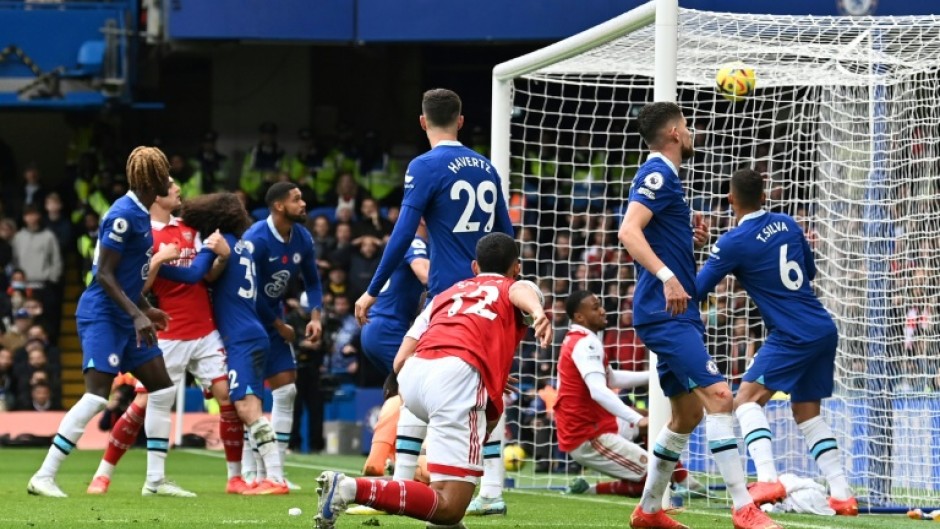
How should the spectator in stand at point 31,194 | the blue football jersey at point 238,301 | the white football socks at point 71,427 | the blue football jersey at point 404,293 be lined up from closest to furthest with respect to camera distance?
the white football socks at point 71,427
the blue football jersey at point 404,293
the blue football jersey at point 238,301
the spectator in stand at point 31,194

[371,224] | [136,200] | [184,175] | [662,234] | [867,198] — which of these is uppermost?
[184,175]

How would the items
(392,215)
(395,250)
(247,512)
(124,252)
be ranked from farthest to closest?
(392,215) → (124,252) → (247,512) → (395,250)

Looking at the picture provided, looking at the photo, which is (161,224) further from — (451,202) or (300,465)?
(300,465)

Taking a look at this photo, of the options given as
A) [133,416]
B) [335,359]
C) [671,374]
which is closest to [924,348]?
[671,374]

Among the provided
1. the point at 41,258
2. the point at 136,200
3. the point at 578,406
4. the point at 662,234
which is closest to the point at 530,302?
the point at 662,234

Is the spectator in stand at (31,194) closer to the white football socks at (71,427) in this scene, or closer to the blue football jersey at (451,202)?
the white football socks at (71,427)

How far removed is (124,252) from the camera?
10023 millimetres

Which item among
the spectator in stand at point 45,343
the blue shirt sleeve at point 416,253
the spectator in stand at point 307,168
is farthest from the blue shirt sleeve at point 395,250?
the spectator in stand at point 307,168

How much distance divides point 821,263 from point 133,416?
513cm

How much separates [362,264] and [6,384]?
4.43 meters

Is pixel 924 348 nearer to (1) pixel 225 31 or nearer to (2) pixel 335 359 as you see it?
(2) pixel 335 359

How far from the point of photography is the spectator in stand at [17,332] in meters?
19.8

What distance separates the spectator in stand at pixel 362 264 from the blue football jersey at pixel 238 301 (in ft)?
26.3

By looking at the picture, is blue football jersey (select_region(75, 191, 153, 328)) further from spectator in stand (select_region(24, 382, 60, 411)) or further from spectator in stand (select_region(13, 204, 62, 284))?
spectator in stand (select_region(13, 204, 62, 284))
